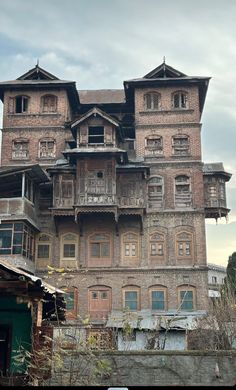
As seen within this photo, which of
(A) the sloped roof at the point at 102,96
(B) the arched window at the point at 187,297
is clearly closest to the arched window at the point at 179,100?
(A) the sloped roof at the point at 102,96

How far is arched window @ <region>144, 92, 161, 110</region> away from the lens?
3850 cm

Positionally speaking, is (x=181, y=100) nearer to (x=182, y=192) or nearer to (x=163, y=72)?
(x=163, y=72)

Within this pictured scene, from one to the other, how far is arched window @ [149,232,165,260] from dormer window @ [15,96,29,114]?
13490 millimetres

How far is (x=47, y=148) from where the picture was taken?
38.1m

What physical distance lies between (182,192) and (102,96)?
11663mm

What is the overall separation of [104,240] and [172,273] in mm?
5033

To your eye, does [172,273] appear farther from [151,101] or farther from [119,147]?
[151,101]

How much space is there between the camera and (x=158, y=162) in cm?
3684

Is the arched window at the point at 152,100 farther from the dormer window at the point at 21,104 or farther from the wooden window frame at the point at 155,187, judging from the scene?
the dormer window at the point at 21,104

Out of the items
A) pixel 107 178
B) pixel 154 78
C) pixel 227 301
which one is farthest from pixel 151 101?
pixel 227 301

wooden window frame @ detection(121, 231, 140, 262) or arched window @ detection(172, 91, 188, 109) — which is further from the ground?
arched window @ detection(172, 91, 188, 109)

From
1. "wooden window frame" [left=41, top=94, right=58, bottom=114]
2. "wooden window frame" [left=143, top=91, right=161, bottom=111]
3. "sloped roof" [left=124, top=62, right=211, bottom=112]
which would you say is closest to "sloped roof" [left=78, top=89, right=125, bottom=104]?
"sloped roof" [left=124, top=62, right=211, bottom=112]

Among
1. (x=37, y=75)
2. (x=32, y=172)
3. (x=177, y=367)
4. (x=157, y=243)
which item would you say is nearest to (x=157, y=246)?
(x=157, y=243)

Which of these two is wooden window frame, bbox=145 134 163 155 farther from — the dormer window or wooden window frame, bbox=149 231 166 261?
the dormer window
